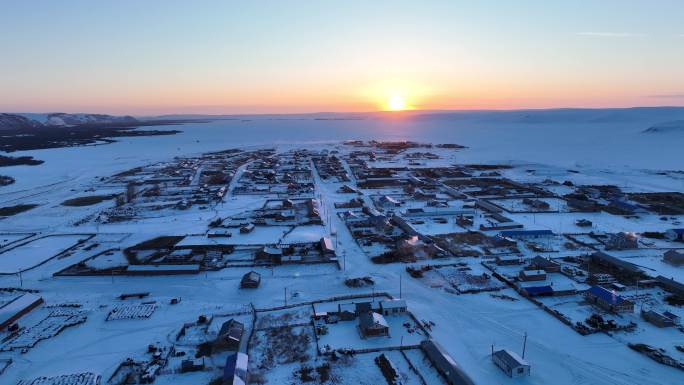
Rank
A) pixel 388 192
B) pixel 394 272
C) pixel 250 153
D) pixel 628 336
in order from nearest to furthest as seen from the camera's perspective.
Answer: pixel 628 336 < pixel 394 272 < pixel 388 192 < pixel 250 153

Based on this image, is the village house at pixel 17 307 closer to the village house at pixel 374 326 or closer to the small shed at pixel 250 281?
the small shed at pixel 250 281

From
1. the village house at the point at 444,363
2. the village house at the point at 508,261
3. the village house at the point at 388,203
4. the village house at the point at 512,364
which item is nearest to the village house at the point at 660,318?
the village house at the point at 508,261

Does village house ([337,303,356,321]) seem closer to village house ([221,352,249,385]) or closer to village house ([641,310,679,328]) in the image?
village house ([221,352,249,385])

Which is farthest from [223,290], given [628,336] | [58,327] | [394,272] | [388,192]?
[388,192]

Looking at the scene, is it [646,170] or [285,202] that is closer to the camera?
[285,202]

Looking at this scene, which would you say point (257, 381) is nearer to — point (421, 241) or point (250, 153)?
point (421, 241)

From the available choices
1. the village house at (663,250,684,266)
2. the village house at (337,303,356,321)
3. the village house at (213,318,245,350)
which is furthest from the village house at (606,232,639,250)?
the village house at (213,318,245,350)
